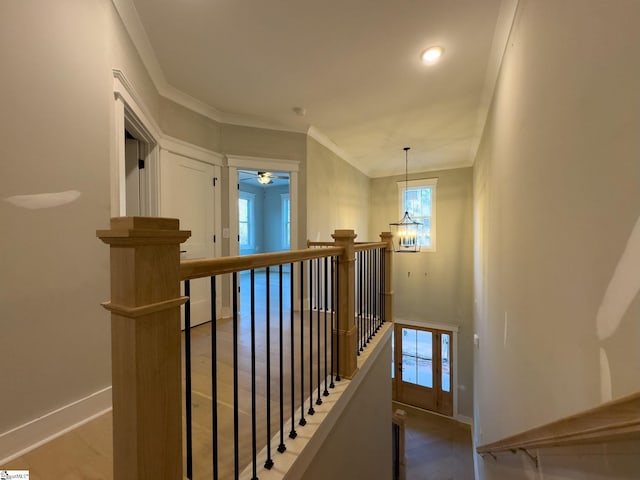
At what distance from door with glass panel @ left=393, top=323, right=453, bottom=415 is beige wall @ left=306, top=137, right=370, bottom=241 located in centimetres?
256

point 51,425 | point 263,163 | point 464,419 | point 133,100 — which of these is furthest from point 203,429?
point 464,419

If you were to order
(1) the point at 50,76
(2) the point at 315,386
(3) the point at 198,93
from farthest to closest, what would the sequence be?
(3) the point at 198,93, (2) the point at 315,386, (1) the point at 50,76

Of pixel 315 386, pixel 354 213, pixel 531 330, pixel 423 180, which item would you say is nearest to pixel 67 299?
pixel 315 386

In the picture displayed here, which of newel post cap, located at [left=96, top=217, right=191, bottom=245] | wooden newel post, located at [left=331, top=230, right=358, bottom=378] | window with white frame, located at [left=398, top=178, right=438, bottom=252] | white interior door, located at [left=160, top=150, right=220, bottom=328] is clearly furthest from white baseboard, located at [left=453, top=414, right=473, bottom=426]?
newel post cap, located at [left=96, top=217, right=191, bottom=245]

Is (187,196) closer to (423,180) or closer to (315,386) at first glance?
(315,386)

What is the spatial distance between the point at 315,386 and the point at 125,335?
5.36ft

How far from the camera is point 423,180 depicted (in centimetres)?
620

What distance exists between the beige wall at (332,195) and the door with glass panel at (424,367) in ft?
8.40

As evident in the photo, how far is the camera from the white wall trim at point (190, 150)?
9.30ft

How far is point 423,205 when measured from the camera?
248 inches

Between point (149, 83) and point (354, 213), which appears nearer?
point (149, 83)

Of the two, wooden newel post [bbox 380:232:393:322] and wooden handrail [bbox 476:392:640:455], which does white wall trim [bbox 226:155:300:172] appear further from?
wooden handrail [bbox 476:392:640:455]

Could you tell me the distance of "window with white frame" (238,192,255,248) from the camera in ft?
26.4

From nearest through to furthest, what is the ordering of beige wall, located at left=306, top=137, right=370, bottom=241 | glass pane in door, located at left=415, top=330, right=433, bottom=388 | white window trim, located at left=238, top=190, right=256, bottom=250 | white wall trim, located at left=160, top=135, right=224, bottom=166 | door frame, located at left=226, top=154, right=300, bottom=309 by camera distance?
white wall trim, located at left=160, top=135, right=224, bottom=166 → door frame, located at left=226, top=154, right=300, bottom=309 → beige wall, located at left=306, top=137, right=370, bottom=241 → glass pane in door, located at left=415, top=330, right=433, bottom=388 → white window trim, located at left=238, top=190, right=256, bottom=250
